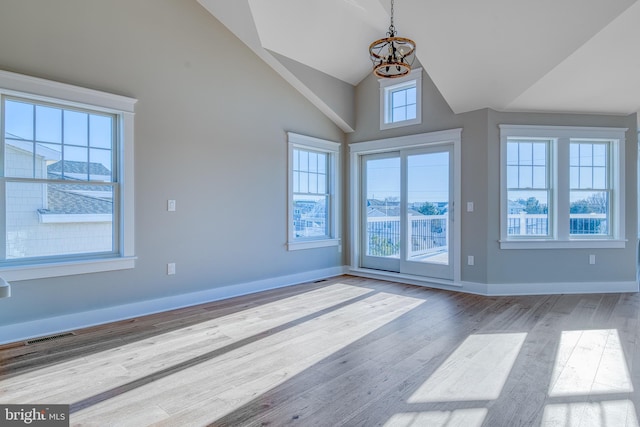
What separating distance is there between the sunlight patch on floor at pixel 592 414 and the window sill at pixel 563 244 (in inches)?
108

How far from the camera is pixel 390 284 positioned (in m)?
5.29

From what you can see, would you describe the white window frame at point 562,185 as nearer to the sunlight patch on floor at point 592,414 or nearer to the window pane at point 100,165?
the sunlight patch on floor at point 592,414

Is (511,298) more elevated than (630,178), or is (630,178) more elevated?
(630,178)

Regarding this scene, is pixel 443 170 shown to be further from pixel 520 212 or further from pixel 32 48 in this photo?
pixel 32 48

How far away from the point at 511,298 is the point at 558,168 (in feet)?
6.03

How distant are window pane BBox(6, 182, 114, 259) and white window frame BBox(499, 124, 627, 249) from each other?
4663 millimetres

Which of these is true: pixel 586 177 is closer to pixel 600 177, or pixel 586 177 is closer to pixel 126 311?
pixel 600 177

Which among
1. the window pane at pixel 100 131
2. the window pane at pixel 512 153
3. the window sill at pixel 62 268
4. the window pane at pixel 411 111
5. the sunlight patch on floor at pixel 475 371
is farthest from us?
the window pane at pixel 411 111

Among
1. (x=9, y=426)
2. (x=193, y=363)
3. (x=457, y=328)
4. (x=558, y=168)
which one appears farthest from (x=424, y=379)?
(x=558, y=168)

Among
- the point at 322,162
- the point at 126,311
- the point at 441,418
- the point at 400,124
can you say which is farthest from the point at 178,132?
the point at 441,418

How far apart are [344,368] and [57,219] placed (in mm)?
2908

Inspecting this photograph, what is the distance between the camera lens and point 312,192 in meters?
5.68

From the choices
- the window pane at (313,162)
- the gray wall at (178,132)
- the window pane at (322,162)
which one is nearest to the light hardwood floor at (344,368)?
the gray wall at (178,132)

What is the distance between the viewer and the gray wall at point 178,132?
3.19m
